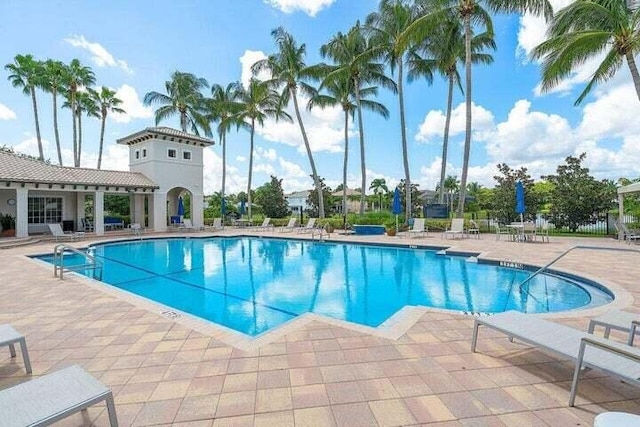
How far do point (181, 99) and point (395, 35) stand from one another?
59.9ft

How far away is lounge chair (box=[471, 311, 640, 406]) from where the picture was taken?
2.31 meters

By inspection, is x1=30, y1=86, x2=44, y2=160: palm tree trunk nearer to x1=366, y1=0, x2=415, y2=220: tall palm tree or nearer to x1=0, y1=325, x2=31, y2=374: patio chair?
x1=366, y1=0, x2=415, y2=220: tall palm tree

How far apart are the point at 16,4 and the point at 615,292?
673 inches

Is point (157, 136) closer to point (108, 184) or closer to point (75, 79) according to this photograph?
point (108, 184)

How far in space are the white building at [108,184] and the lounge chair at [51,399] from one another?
58.6ft

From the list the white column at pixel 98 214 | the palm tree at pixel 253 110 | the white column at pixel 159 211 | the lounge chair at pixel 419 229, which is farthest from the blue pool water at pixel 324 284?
the palm tree at pixel 253 110

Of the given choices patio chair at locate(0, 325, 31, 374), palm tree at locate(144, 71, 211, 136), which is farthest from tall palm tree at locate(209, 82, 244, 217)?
patio chair at locate(0, 325, 31, 374)

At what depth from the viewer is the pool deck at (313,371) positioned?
8.25ft

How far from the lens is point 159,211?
2139 centimetres

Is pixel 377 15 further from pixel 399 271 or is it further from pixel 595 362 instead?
pixel 595 362

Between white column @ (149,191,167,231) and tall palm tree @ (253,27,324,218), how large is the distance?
10.4 metres

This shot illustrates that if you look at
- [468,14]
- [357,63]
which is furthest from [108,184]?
[468,14]

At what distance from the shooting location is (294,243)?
16.6 metres

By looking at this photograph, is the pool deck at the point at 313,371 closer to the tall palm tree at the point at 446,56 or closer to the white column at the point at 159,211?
the tall palm tree at the point at 446,56
